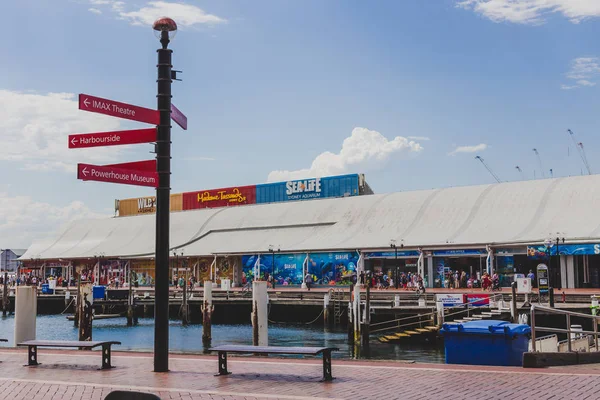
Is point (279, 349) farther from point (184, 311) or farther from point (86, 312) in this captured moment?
point (184, 311)

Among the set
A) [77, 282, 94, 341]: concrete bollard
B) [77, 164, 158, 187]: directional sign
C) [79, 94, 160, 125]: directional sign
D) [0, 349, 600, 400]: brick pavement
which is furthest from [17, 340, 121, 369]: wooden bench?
[77, 282, 94, 341]: concrete bollard

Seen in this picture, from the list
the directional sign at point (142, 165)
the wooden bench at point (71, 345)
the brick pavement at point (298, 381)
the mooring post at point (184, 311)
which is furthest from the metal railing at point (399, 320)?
the directional sign at point (142, 165)

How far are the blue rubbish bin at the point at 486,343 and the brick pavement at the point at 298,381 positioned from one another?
2356 mm

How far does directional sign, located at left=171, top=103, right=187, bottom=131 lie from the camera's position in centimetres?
1322

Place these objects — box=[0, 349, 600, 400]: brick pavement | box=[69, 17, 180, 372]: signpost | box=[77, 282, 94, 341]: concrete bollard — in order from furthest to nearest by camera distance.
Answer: box=[77, 282, 94, 341]: concrete bollard < box=[69, 17, 180, 372]: signpost < box=[0, 349, 600, 400]: brick pavement

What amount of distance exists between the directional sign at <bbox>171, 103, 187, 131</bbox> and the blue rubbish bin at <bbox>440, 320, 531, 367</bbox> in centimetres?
690

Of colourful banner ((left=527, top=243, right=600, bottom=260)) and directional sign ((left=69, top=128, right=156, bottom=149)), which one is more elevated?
directional sign ((left=69, top=128, right=156, bottom=149))

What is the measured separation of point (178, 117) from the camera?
1353cm

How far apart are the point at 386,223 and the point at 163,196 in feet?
137

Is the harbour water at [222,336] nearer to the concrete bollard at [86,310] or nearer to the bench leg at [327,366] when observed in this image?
the concrete bollard at [86,310]

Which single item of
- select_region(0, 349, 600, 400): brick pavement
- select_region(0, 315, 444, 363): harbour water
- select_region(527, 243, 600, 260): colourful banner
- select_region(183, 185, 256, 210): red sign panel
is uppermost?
select_region(183, 185, 256, 210): red sign panel

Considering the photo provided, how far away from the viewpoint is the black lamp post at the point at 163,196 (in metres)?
12.5

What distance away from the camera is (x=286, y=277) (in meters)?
54.1

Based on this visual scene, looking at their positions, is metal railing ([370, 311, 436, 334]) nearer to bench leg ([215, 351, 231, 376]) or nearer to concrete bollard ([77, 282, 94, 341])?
concrete bollard ([77, 282, 94, 341])
